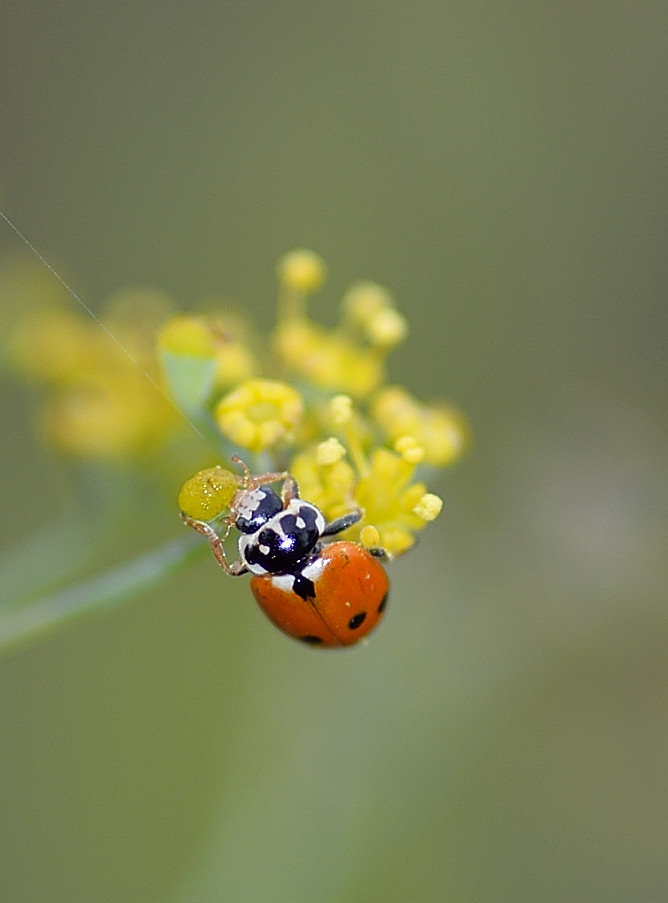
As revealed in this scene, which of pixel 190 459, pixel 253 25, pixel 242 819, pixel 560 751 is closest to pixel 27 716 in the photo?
pixel 242 819

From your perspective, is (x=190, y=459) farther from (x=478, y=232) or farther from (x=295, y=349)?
(x=478, y=232)

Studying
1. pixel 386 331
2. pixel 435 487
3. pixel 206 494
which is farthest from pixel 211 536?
pixel 435 487

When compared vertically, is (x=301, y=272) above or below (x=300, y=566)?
above

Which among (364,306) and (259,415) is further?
(364,306)

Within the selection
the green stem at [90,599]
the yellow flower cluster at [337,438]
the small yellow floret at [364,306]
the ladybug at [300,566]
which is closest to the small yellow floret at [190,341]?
the yellow flower cluster at [337,438]

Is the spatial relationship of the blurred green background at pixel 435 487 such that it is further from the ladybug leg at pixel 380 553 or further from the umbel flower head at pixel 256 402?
the ladybug leg at pixel 380 553

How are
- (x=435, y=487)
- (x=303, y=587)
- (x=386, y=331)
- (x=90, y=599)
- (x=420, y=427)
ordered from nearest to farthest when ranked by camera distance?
(x=90, y=599) → (x=303, y=587) → (x=420, y=427) → (x=386, y=331) → (x=435, y=487)

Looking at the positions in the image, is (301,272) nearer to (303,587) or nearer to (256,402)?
(256,402)
